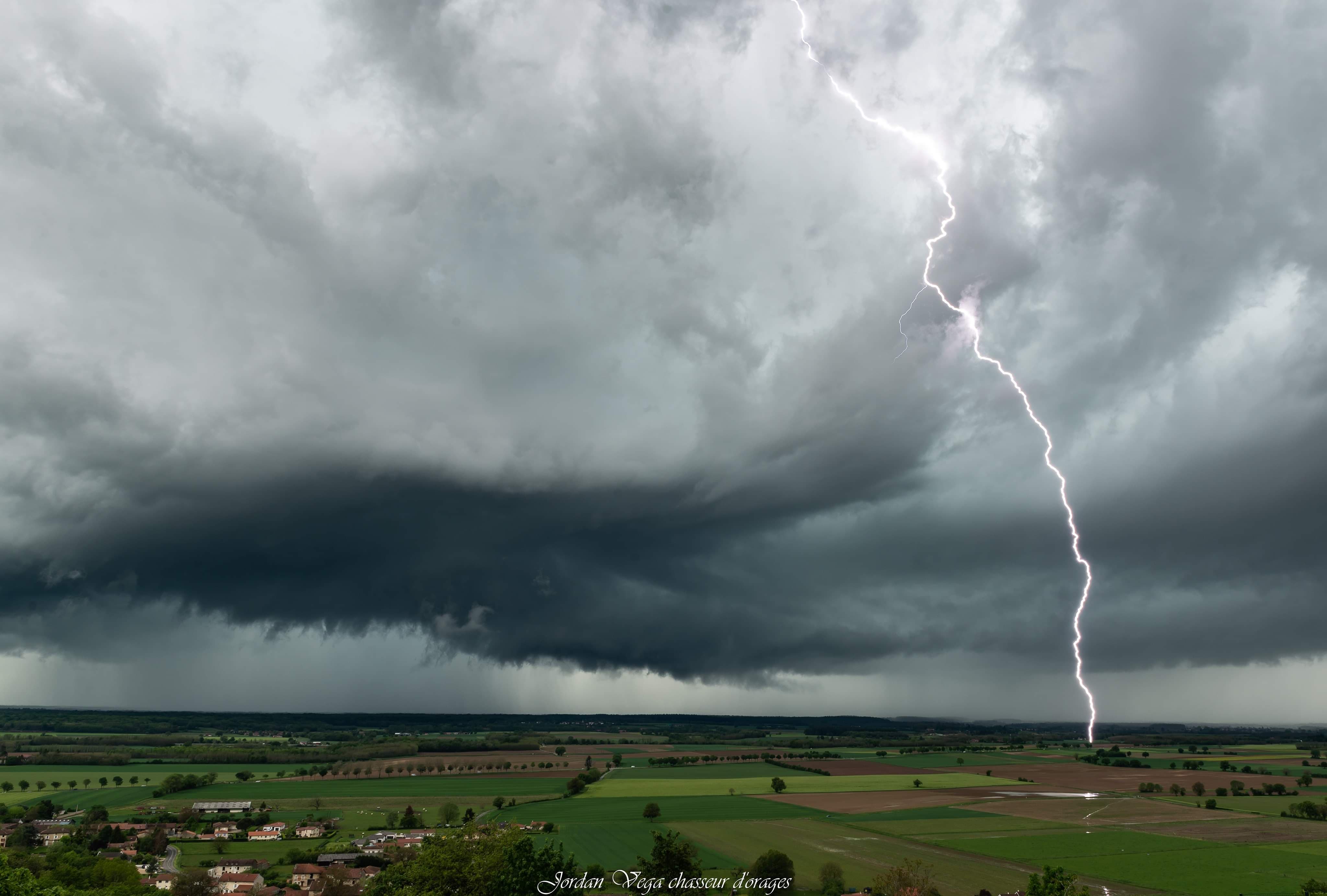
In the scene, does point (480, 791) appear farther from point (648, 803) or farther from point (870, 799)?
point (870, 799)

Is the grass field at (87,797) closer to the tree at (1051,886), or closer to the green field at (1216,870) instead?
the tree at (1051,886)

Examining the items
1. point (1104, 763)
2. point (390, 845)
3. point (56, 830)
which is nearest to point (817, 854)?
point (390, 845)

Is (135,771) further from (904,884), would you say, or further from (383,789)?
(904,884)

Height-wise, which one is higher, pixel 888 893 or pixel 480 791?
pixel 888 893

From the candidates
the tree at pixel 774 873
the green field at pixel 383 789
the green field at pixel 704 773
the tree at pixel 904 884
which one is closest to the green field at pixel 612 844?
the tree at pixel 774 873

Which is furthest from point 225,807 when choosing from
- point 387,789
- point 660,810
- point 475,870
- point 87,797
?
point 475,870
